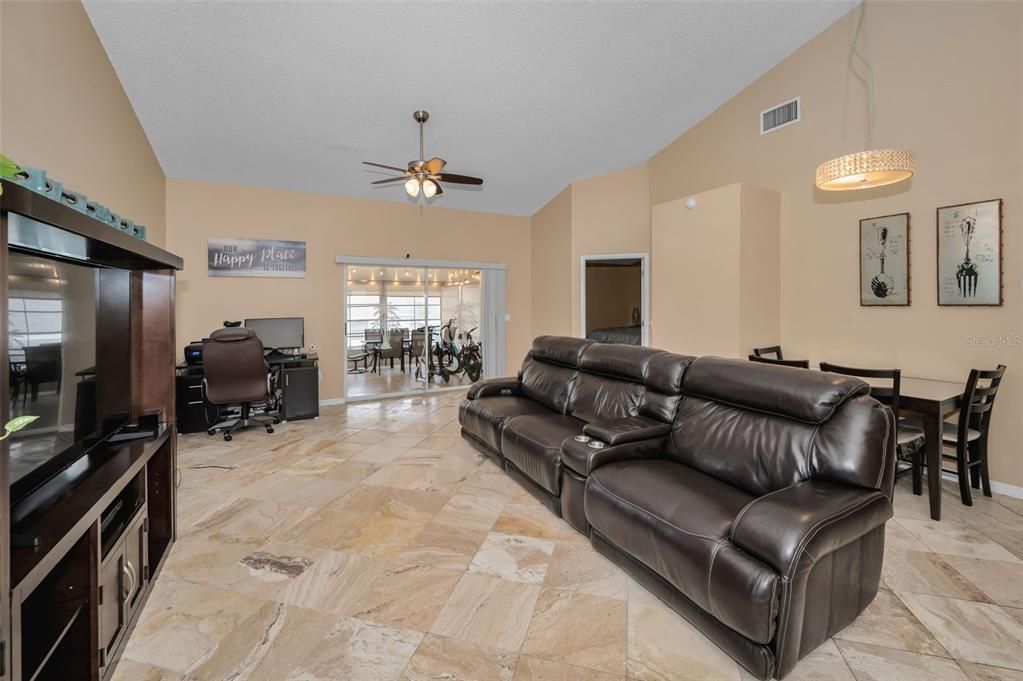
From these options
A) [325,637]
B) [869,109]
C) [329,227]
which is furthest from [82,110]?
[869,109]

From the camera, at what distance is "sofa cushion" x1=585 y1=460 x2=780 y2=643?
1.53 meters

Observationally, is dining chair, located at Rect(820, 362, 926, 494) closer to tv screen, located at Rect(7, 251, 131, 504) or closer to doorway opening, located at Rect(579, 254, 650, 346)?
doorway opening, located at Rect(579, 254, 650, 346)

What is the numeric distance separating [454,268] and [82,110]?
4620mm

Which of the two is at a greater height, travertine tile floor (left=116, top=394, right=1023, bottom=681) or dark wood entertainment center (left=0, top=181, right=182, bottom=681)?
dark wood entertainment center (left=0, top=181, right=182, bottom=681)

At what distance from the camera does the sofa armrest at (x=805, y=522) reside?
4.93 feet

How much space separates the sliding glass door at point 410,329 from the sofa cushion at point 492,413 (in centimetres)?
303

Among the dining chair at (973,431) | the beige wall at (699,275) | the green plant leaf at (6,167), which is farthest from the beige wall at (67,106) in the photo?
the dining chair at (973,431)

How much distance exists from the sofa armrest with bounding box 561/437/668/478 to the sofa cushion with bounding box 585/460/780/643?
0.17 feet

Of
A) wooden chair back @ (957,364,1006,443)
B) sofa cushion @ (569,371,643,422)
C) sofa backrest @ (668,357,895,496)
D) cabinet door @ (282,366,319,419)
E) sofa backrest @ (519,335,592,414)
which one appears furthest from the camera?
cabinet door @ (282,366,319,419)

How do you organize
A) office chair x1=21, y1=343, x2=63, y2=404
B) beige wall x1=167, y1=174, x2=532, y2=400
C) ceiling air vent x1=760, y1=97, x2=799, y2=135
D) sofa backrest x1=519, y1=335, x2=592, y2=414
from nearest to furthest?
office chair x1=21, y1=343, x2=63, y2=404
sofa backrest x1=519, y1=335, x2=592, y2=414
ceiling air vent x1=760, y1=97, x2=799, y2=135
beige wall x1=167, y1=174, x2=532, y2=400

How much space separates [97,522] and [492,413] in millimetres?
2548

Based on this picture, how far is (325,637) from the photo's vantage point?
1.83m

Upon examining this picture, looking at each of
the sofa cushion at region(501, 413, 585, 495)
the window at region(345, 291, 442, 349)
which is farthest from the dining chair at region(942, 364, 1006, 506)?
the window at region(345, 291, 442, 349)

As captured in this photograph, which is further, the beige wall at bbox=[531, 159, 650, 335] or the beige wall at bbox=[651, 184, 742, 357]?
the beige wall at bbox=[531, 159, 650, 335]
